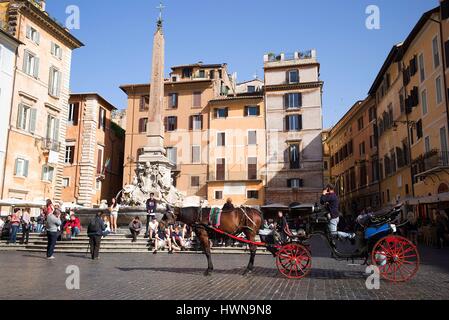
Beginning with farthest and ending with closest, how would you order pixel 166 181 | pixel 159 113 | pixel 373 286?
pixel 159 113 < pixel 166 181 < pixel 373 286

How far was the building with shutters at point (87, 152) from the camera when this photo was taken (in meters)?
38.8

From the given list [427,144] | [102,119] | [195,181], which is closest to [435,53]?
[427,144]

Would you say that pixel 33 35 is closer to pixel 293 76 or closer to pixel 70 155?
pixel 70 155

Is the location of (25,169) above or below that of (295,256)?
above

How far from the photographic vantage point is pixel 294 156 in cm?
4034

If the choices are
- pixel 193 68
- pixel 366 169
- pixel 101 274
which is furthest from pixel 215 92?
pixel 101 274

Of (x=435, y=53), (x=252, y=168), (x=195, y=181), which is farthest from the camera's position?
(x=195, y=181)

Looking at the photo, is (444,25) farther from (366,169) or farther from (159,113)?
(366,169)

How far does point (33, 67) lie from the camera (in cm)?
2989

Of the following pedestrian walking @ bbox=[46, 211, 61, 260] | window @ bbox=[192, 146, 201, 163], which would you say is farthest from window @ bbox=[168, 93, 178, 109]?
pedestrian walking @ bbox=[46, 211, 61, 260]

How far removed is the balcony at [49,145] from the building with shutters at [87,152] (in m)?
7.06

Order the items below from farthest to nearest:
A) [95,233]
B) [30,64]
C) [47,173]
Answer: [47,173] < [30,64] < [95,233]

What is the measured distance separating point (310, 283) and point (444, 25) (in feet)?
70.0

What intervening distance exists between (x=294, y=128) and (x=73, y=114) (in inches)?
896
